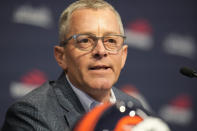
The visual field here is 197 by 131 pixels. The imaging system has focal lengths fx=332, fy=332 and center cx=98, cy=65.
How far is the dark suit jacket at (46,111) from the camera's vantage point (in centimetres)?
130

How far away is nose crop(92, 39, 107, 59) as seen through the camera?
1.38 m

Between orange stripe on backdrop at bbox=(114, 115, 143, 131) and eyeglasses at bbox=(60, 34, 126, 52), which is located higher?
eyeglasses at bbox=(60, 34, 126, 52)

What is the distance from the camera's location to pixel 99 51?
139 centimetres

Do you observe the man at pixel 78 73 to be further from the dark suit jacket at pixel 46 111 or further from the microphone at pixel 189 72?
the microphone at pixel 189 72

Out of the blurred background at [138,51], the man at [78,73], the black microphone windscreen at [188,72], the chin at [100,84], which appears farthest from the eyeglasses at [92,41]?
the blurred background at [138,51]

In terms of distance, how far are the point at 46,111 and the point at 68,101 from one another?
0.15m

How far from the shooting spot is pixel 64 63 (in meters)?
1.57

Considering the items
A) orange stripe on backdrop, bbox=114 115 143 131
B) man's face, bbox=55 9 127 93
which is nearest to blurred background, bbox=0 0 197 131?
man's face, bbox=55 9 127 93

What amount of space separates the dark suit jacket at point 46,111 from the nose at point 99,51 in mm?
227

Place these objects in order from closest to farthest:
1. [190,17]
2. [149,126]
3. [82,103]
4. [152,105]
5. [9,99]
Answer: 1. [149,126]
2. [82,103]
3. [9,99]
4. [152,105]
5. [190,17]

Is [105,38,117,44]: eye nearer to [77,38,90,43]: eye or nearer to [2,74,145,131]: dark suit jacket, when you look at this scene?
[77,38,90,43]: eye

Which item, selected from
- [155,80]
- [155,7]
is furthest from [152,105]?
[155,7]

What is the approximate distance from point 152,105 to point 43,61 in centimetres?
89

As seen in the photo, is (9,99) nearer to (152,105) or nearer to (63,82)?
(63,82)
